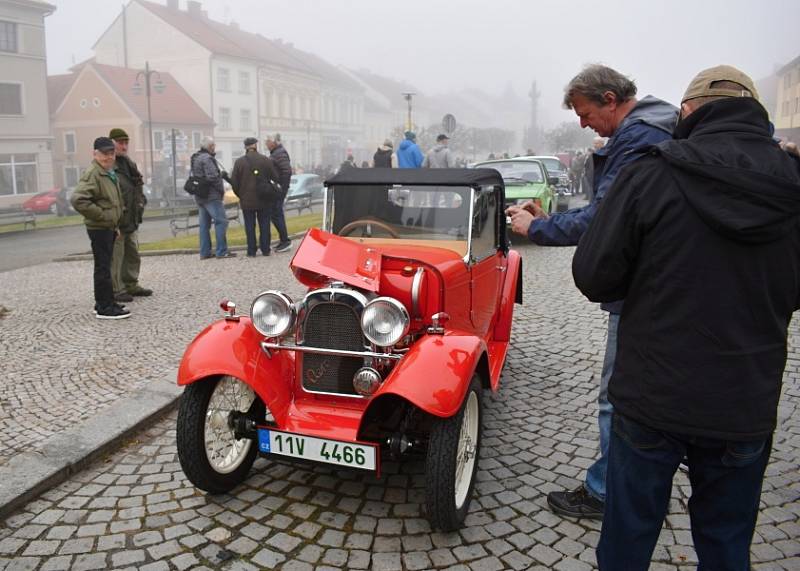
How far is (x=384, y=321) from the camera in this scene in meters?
3.36

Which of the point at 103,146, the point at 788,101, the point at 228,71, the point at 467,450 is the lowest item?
the point at 467,450

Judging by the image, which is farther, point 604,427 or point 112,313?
point 112,313

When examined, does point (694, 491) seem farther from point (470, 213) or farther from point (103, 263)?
point (103, 263)

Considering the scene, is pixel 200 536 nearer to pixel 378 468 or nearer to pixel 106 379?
pixel 378 468

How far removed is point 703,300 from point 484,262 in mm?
2889

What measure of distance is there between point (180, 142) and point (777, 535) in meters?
34.5

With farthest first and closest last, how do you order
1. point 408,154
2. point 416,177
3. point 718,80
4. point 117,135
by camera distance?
point 408,154 < point 117,135 < point 416,177 < point 718,80

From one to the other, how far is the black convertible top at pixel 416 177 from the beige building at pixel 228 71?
5131cm

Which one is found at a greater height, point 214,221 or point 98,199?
point 98,199

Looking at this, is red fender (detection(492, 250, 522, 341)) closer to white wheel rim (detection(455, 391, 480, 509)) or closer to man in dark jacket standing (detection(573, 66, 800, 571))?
white wheel rim (detection(455, 391, 480, 509))

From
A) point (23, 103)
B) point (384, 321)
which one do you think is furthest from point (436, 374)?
point (23, 103)

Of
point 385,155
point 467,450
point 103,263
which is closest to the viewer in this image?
point 467,450

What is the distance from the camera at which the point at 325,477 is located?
149 inches

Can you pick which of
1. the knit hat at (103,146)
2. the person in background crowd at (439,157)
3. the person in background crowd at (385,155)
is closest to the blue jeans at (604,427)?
the knit hat at (103,146)
